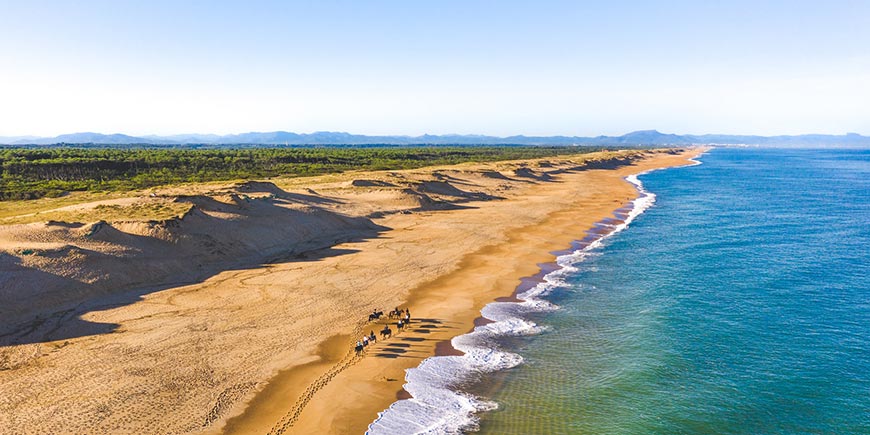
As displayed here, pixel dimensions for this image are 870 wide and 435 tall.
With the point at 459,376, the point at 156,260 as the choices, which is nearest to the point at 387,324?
the point at 459,376

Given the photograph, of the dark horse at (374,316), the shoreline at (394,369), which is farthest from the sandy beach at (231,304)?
the dark horse at (374,316)

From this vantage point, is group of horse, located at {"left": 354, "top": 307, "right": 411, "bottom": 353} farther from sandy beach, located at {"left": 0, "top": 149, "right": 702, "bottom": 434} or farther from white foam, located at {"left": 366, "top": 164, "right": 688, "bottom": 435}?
white foam, located at {"left": 366, "top": 164, "right": 688, "bottom": 435}

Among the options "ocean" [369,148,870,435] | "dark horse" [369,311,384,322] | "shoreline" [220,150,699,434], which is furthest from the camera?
"dark horse" [369,311,384,322]

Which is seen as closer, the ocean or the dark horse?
the ocean

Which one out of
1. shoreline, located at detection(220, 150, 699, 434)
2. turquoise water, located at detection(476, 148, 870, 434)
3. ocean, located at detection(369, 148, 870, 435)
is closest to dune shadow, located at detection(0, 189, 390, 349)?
shoreline, located at detection(220, 150, 699, 434)

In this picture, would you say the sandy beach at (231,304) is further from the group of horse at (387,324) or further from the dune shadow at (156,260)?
the group of horse at (387,324)

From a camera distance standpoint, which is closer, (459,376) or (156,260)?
(459,376)

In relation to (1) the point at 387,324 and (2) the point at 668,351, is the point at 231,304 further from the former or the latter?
(2) the point at 668,351
